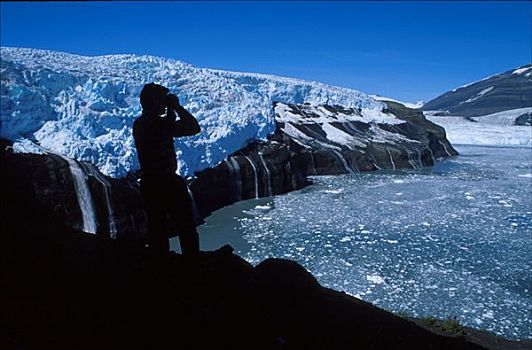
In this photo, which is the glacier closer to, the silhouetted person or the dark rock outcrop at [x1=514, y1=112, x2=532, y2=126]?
the silhouetted person

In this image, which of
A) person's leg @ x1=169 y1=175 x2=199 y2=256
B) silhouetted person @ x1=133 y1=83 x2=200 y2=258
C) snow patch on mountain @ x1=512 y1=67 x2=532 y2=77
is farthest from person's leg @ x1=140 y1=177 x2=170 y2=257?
snow patch on mountain @ x1=512 y1=67 x2=532 y2=77

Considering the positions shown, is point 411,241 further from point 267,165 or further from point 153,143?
point 153,143

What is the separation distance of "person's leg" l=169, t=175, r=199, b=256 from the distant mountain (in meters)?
75.6

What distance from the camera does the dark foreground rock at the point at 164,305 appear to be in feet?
11.1

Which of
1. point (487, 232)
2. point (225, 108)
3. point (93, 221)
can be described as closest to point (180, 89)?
point (225, 108)

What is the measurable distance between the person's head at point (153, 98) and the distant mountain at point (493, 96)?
75.7 m

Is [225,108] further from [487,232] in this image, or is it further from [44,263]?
[44,263]

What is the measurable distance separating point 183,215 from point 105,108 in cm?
1217

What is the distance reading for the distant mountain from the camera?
73.4 metres

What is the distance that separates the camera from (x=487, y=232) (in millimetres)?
12008

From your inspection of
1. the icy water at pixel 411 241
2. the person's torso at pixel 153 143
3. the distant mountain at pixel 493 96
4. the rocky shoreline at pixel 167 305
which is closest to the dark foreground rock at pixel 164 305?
the rocky shoreline at pixel 167 305

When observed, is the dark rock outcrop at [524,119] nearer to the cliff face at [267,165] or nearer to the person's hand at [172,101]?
the cliff face at [267,165]

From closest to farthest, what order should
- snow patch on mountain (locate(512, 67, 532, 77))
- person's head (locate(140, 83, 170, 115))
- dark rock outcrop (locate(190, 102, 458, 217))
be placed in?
person's head (locate(140, 83, 170, 115))
dark rock outcrop (locate(190, 102, 458, 217))
snow patch on mountain (locate(512, 67, 532, 77))

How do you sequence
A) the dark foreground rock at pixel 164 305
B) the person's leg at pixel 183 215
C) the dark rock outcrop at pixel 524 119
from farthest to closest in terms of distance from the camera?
the dark rock outcrop at pixel 524 119 → the person's leg at pixel 183 215 → the dark foreground rock at pixel 164 305
